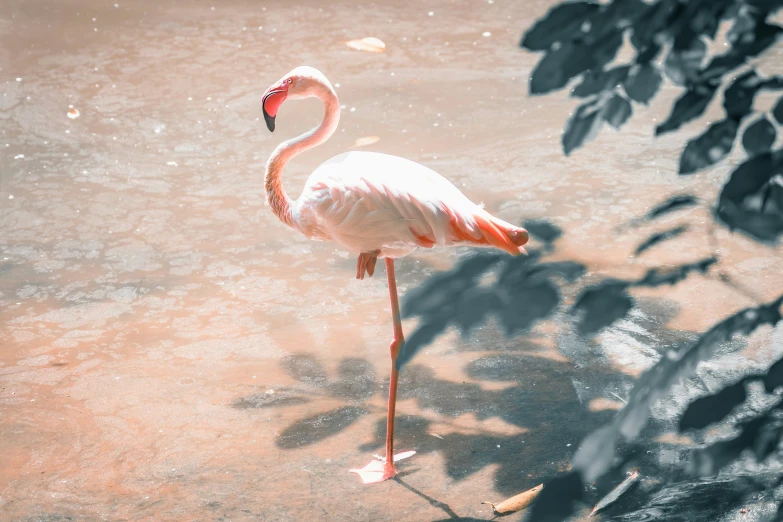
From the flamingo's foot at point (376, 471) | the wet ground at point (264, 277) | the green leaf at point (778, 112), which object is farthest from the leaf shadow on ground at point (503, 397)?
the green leaf at point (778, 112)

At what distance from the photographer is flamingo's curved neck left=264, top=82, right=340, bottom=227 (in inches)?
115

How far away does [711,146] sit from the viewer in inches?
31.9

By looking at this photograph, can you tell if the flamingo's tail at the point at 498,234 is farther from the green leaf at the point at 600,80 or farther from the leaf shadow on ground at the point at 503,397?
the green leaf at the point at 600,80

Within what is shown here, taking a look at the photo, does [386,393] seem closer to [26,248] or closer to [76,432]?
[76,432]

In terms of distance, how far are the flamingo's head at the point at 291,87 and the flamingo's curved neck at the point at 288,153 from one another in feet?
0.10

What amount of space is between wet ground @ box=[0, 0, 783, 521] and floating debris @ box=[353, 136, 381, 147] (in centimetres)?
5

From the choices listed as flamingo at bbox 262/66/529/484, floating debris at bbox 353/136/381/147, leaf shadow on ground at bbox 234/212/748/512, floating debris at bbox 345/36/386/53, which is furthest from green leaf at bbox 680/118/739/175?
floating debris at bbox 345/36/386/53

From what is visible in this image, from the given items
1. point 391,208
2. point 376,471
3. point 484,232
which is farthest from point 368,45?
point 376,471

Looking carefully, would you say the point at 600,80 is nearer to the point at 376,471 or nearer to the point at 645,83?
the point at 645,83

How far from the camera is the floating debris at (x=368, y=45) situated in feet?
20.3

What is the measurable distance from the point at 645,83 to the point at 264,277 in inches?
125

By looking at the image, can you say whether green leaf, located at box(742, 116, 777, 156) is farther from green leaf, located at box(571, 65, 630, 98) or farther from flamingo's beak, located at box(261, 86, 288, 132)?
flamingo's beak, located at box(261, 86, 288, 132)

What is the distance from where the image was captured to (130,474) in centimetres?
260

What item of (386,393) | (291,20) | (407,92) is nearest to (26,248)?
(386,393)
